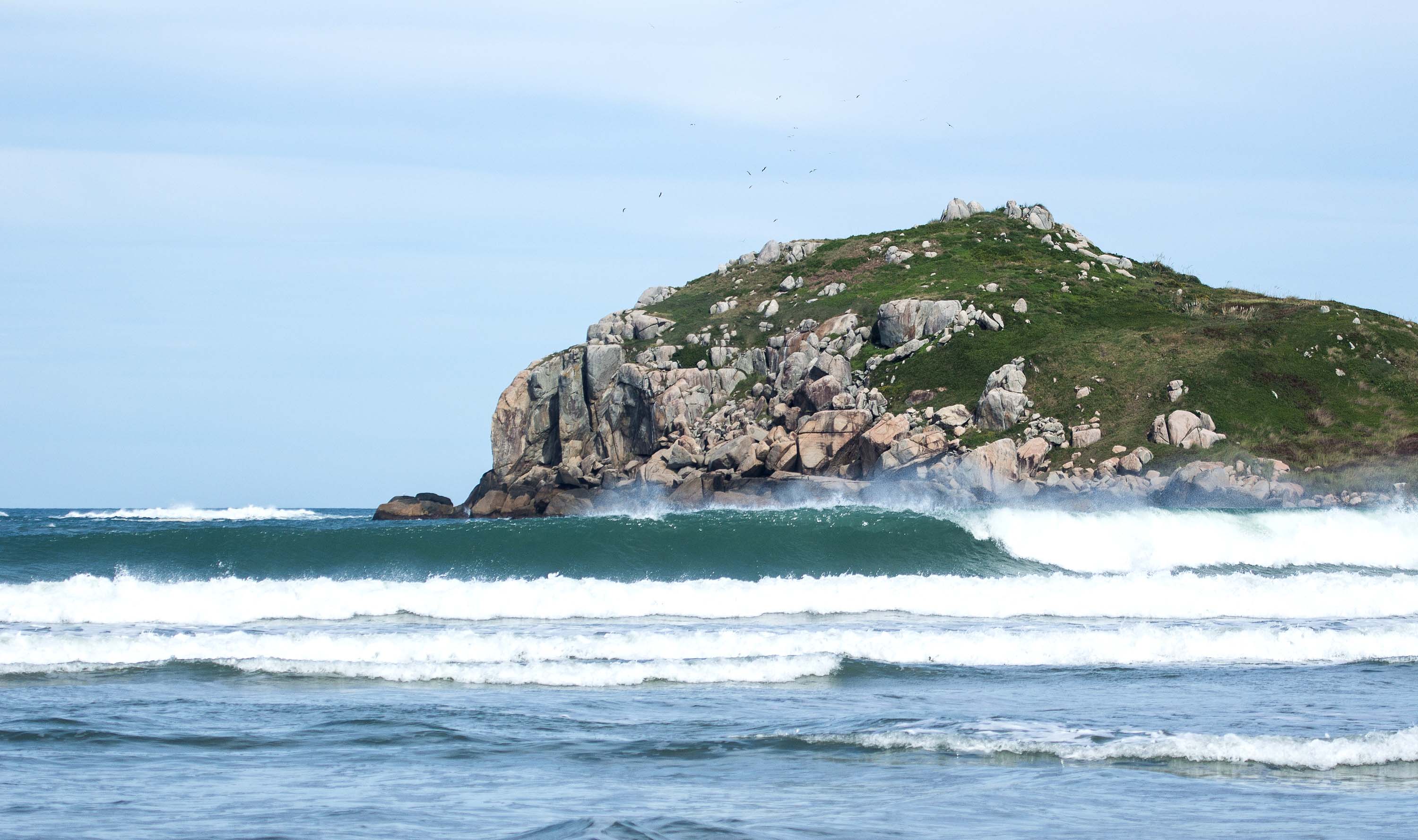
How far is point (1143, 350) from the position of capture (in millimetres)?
66312

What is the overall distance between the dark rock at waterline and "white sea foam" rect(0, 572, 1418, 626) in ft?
170

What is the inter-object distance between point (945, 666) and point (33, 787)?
11.0 meters

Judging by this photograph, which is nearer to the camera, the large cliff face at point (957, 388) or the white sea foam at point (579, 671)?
the white sea foam at point (579, 671)

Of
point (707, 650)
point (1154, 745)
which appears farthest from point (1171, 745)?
point (707, 650)

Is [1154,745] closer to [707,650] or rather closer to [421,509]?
[707,650]

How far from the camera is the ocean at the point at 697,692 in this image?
8.40 meters

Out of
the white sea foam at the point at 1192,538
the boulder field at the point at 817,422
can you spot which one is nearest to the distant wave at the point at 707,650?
the white sea foam at the point at 1192,538

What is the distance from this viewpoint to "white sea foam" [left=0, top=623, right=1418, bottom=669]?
15.8 m

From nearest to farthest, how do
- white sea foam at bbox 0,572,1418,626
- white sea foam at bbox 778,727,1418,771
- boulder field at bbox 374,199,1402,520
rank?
1. white sea foam at bbox 778,727,1418,771
2. white sea foam at bbox 0,572,1418,626
3. boulder field at bbox 374,199,1402,520

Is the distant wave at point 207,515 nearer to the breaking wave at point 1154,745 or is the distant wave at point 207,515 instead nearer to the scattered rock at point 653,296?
the scattered rock at point 653,296

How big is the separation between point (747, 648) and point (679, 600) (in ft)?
18.2

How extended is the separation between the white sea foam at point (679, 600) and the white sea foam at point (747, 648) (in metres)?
3.92

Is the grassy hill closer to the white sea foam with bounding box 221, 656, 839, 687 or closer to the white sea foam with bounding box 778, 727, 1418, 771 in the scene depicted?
the white sea foam with bounding box 221, 656, 839, 687

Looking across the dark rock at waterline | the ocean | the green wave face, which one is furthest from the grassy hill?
the ocean
